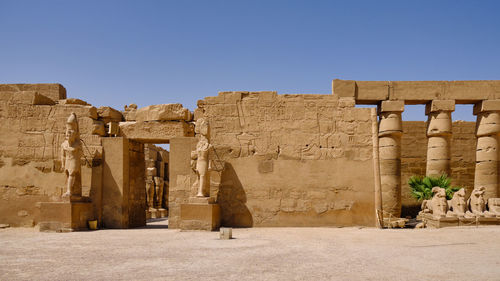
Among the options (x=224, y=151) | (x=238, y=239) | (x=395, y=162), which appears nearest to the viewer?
(x=238, y=239)

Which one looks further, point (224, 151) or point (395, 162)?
point (395, 162)

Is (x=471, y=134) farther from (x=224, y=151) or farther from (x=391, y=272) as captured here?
(x=391, y=272)

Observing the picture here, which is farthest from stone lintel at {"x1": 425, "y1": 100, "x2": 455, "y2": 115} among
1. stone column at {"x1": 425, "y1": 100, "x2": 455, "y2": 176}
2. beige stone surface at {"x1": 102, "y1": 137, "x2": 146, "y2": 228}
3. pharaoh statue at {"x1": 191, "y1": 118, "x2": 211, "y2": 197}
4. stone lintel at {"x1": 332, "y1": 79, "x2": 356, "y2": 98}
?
beige stone surface at {"x1": 102, "y1": 137, "x2": 146, "y2": 228}

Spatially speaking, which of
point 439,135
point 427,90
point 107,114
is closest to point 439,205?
Result: point 439,135

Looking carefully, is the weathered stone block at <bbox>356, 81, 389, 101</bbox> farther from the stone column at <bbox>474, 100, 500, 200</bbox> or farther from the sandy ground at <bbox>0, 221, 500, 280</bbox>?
the sandy ground at <bbox>0, 221, 500, 280</bbox>

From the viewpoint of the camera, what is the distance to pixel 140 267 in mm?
4773

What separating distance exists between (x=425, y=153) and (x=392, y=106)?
4.49 metres

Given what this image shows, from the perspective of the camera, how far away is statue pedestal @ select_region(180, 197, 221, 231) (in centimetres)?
851

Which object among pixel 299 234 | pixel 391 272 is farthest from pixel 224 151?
pixel 391 272

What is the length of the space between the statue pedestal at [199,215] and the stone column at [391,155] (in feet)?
20.8

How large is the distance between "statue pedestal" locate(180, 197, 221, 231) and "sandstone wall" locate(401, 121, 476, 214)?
10.0m

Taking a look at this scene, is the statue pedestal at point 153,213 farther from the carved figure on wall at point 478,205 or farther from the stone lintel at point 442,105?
the carved figure on wall at point 478,205

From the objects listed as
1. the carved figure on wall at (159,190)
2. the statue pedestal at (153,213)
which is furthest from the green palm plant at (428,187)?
the carved figure on wall at (159,190)

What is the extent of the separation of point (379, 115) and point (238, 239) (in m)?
7.82
